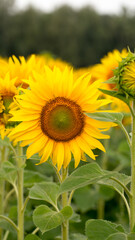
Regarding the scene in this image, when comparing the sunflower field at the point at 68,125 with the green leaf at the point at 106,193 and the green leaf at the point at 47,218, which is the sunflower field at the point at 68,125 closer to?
the green leaf at the point at 47,218

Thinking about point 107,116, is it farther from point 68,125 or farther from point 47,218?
point 47,218

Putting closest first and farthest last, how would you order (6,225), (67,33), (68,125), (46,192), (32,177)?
1. (68,125)
2. (46,192)
3. (6,225)
4. (32,177)
5. (67,33)

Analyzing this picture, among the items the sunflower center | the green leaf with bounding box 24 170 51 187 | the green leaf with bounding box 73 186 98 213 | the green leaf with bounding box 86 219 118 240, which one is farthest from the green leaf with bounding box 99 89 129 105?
the green leaf with bounding box 73 186 98 213

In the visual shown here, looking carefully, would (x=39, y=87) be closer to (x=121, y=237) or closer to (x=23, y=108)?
(x=23, y=108)

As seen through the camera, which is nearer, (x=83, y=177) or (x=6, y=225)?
(x=83, y=177)

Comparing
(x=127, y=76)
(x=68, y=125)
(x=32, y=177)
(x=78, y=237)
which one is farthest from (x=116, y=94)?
(x=32, y=177)

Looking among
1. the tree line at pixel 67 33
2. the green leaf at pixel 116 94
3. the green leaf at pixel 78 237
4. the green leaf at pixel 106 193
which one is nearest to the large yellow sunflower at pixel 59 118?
the green leaf at pixel 116 94
